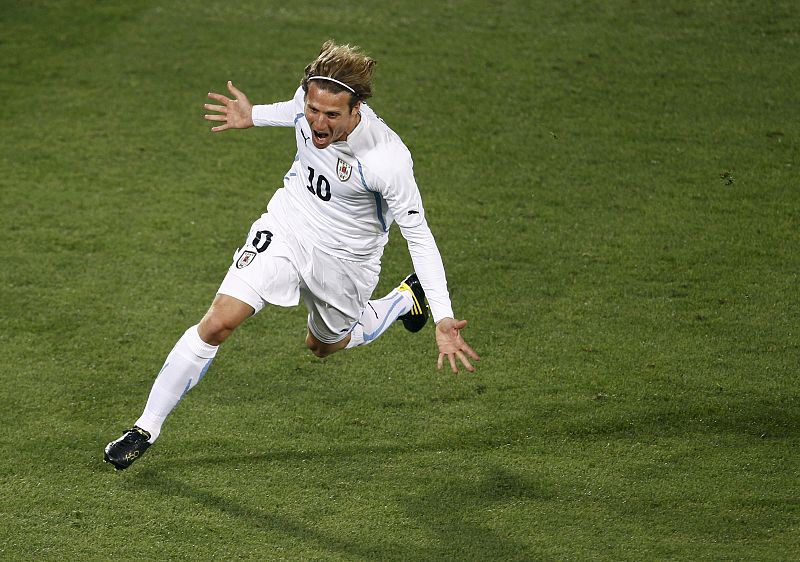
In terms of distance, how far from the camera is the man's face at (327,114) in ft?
13.7

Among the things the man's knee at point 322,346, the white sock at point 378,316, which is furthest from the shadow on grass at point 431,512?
the white sock at point 378,316

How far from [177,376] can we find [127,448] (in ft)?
1.11

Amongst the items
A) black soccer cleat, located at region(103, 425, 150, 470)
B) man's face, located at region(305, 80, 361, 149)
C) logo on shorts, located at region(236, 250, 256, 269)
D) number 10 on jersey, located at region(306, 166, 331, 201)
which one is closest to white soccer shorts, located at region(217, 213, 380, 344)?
logo on shorts, located at region(236, 250, 256, 269)

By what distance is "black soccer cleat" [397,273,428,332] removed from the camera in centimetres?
545

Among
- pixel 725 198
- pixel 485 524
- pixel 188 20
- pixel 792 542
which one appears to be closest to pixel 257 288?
pixel 485 524

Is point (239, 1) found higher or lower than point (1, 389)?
higher

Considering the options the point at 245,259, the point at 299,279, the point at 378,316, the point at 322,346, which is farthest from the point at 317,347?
the point at 245,259

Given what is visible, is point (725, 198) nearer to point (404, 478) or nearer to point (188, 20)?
point (404, 478)

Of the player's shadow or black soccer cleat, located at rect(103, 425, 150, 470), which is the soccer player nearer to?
black soccer cleat, located at rect(103, 425, 150, 470)

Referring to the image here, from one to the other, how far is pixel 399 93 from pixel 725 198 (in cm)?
250

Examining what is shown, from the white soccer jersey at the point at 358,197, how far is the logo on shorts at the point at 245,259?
226 millimetres

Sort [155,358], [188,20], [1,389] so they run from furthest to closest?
1. [188,20]
2. [155,358]
3. [1,389]

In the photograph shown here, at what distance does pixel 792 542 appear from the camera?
4.16 m

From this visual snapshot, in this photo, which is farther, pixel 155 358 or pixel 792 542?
pixel 155 358
